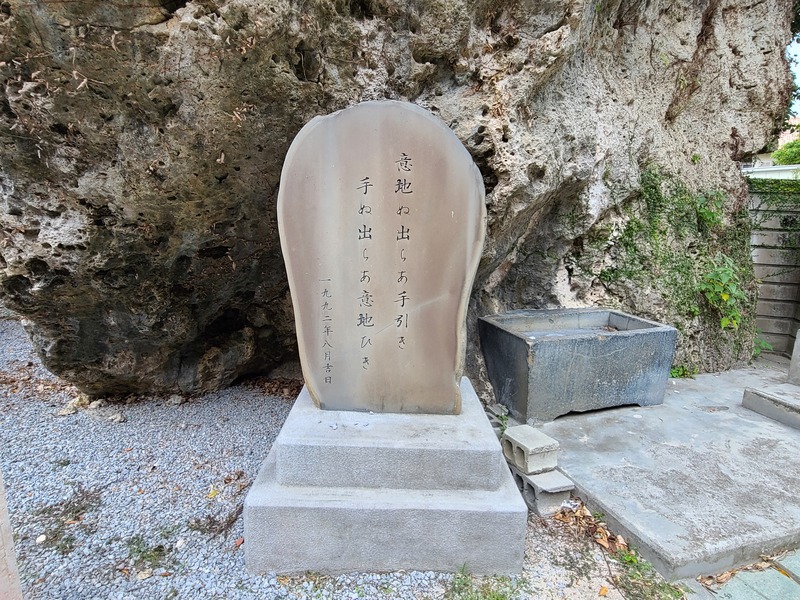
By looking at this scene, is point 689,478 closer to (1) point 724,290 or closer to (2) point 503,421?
(2) point 503,421

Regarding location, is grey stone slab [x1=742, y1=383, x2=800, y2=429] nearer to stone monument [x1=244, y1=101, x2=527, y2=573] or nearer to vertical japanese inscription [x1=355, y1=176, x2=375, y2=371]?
stone monument [x1=244, y1=101, x2=527, y2=573]

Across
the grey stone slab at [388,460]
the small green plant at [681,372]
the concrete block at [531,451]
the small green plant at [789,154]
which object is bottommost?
the small green plant at [681,372]

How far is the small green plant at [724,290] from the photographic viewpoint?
509 cm

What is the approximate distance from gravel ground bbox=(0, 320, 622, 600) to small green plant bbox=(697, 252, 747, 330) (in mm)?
4337

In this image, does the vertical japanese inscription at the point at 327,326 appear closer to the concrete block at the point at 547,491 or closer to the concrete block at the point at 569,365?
Answer: the concrete block at the point at 547,491

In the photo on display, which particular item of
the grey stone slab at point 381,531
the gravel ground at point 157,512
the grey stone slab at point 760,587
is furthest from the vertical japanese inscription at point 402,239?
the grey stone slab at point 760,587

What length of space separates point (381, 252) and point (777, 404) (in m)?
4.21

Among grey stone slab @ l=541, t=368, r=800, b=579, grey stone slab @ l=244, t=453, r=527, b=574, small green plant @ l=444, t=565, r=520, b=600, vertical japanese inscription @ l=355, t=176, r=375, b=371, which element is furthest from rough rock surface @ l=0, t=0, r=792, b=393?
small green plant @ l=444, t=565, r=520, b=600

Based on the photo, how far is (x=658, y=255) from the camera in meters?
4.98

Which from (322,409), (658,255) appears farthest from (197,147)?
(658,255)

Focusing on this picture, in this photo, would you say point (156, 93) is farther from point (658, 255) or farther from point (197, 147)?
point (658, 255)

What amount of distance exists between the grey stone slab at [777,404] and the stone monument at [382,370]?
3254mm

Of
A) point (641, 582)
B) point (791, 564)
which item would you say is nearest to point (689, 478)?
point (791, 564)

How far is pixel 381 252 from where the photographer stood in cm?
235
